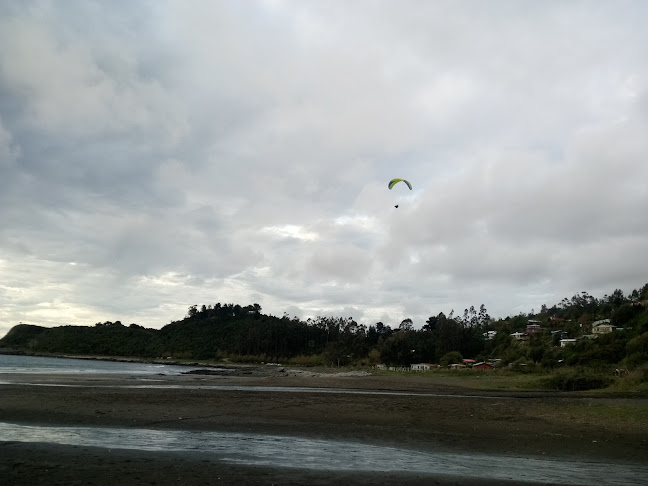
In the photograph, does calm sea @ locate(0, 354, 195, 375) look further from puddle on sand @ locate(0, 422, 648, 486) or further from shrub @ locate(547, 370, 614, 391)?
shrub @ locate(547, 370, 614, 391)

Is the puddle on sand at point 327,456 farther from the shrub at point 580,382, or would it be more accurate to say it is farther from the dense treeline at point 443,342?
the dense treeline at point 443,342

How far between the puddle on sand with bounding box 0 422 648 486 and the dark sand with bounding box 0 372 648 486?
79 centimetres

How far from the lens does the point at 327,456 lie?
46.0 ft

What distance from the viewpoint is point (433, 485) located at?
1095cm

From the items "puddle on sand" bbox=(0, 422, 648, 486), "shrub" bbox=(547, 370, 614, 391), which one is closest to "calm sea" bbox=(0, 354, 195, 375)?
"puddle on sand" bbox=(0, 422, 648, 486)

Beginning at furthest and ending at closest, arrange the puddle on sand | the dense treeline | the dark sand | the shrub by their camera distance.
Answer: the dense treeline → the shrub → the puddle on sand → the dark sand

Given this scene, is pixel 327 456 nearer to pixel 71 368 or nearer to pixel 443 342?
pixel 71 368

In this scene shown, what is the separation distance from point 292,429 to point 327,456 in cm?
576

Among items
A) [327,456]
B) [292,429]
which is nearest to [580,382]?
[292,429]

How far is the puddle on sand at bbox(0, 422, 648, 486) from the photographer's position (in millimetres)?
12234

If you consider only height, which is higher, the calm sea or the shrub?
the shrub

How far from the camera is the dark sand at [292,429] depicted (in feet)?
A: 37.3

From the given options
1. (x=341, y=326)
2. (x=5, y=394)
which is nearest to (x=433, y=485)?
(x=5, y=394)

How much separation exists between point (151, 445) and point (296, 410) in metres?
11.6
